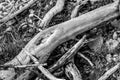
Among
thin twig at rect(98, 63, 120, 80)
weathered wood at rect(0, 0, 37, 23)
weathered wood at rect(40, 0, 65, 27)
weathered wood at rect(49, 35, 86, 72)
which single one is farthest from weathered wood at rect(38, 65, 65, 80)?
weathered wood at rect(0, 0, 37, 23)

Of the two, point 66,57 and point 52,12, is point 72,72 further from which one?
point 52,12

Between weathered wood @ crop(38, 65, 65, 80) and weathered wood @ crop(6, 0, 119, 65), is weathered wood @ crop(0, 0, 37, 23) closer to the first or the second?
weathered wood @ crop(6, 0, 119, 65)

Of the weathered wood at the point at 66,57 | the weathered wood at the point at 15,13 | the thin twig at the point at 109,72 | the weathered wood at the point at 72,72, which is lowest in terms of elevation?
the thin twig at the point at 109,72

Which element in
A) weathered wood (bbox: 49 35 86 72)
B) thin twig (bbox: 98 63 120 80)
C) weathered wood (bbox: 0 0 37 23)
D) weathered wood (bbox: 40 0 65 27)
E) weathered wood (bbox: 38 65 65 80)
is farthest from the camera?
weathered wood (bbox: 0 0 37 23)

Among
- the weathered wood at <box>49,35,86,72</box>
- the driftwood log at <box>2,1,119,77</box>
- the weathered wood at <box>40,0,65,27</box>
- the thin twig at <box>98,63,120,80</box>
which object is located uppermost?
the weathered wood at <box>40,0,65,27</box>

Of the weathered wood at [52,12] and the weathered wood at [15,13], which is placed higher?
the weathered wood at [15,13]

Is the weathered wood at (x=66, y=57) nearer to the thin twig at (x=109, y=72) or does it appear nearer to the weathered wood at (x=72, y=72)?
the weathered wood at (x=72, y=72)

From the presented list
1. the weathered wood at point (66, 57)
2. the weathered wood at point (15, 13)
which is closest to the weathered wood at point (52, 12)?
the weathered wood at point (15, 13)

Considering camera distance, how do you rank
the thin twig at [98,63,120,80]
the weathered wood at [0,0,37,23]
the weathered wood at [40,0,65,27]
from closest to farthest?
the thin twig at [98,63,120,80] < the weathered wood at [40,0,65,27] < the weathered wood at [0,0,37,23]
